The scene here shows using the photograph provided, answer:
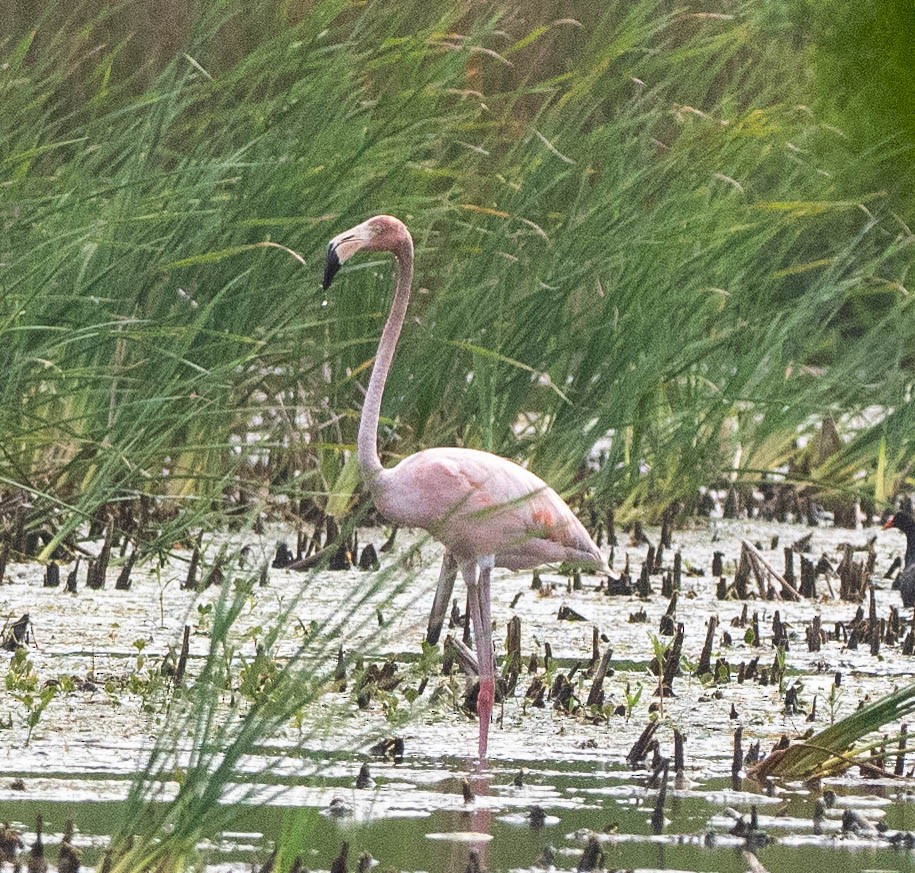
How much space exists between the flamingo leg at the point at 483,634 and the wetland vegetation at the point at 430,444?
3.7 inches

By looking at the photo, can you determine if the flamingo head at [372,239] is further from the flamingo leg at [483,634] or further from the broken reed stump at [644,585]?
the broken reed stump at [644,585]

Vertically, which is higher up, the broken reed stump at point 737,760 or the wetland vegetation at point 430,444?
the wetland vegetation at point 430,444

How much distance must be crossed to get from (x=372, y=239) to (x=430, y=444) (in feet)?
7.70

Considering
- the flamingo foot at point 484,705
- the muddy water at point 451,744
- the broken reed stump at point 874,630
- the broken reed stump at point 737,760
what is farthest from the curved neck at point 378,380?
the broken reed stump at point 874,630

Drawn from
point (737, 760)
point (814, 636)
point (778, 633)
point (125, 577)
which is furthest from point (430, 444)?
point (737, 760)

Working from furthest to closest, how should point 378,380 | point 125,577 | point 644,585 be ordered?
point 644,585 < point 125,577 < point 378,380

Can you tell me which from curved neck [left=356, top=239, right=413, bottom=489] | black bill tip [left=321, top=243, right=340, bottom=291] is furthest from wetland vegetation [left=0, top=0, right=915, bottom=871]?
black bill tip [left=321, top=243, right=340, bottom=291]

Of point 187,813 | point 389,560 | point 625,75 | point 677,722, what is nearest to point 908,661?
point 677,722

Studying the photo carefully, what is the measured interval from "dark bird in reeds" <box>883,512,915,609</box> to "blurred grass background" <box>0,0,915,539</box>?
281 mm

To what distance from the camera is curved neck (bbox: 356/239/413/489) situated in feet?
16.4

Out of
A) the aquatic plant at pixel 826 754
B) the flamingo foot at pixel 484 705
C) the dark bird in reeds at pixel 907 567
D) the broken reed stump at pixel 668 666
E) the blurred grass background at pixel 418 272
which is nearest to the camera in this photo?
the aquatic plant at pixel 826 754

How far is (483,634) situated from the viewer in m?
4.89

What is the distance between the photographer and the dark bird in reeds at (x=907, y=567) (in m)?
6.87

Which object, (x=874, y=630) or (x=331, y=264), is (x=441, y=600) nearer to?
(x=331, y=264)
